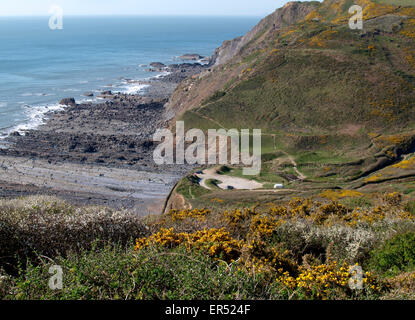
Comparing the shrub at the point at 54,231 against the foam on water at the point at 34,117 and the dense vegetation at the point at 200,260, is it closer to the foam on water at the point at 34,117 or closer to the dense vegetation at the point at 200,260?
the dense vegetation at the point at 200,260

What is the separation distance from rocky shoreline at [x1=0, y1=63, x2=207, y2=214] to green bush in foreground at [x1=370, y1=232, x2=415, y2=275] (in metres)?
22.2

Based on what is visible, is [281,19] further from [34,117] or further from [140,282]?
[140,282]

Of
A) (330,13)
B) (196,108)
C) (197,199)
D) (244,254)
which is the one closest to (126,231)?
(244,254)

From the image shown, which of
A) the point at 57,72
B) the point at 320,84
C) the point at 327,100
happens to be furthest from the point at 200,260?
the point at 57,72

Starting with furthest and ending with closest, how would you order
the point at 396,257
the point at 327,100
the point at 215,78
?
1. the point at 215,78
2. the point at 327,100
3. the point at 396,257

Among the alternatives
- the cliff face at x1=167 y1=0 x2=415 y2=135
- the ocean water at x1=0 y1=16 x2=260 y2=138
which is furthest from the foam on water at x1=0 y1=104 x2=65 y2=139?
the cliff face at x1=167 y1=0 x2=415 y2=135

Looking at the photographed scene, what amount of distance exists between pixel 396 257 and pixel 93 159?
116ft

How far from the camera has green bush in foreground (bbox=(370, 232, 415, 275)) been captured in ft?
24.6

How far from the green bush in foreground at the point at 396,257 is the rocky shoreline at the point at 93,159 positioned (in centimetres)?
2221

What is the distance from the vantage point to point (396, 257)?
25.2ft

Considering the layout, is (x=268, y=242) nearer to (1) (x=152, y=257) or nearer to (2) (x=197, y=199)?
(1) (x=152, y=257)

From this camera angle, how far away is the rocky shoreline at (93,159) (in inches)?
1276

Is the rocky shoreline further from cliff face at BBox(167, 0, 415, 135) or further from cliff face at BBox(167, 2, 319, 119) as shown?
cliff face at BBox(167, 0, 415, 135)

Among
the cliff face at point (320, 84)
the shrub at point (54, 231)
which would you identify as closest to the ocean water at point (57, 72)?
the cliff face at point (320, 84)
